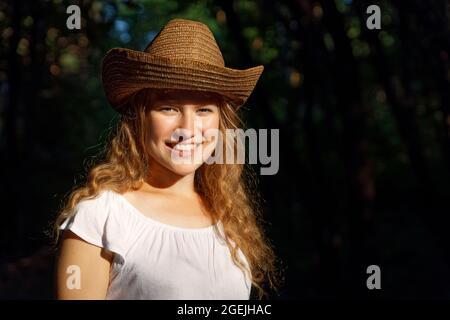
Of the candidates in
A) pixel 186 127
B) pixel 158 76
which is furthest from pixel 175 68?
pixel 186 127

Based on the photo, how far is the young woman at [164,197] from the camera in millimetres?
2244

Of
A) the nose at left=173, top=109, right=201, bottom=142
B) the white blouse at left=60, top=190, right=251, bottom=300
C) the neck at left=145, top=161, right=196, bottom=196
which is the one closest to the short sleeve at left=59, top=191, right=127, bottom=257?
the white blouse at left=60, top=190, right=251, bottom=300

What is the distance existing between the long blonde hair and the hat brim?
0.06 metres

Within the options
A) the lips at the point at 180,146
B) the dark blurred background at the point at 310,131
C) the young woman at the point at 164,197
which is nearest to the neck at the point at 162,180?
the young woman at the point at 164,197

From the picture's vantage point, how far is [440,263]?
1021cm

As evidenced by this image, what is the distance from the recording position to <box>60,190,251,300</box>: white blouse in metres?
2.24

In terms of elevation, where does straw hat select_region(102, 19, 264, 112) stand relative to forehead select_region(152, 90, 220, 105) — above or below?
above

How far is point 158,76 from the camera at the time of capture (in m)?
2.44

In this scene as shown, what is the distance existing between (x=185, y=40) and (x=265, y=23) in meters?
7.44

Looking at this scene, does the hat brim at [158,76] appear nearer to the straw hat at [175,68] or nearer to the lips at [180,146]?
the straw hat at [175,68]

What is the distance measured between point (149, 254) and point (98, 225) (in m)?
0.20

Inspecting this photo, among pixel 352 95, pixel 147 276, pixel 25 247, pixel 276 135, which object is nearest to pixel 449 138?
pixel 352 95

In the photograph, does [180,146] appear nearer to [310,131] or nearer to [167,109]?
[167,109]

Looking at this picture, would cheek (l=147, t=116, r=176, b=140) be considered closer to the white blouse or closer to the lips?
the lips
